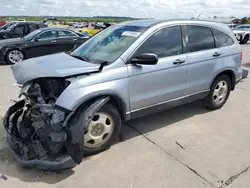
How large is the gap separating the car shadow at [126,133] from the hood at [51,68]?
41.4 inches

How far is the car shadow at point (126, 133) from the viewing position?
269 cm

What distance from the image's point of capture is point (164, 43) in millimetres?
3543

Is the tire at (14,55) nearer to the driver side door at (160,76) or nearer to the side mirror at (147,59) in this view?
the driver side door at (160,76)

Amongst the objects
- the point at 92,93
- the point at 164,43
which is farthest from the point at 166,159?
the point at 164,43

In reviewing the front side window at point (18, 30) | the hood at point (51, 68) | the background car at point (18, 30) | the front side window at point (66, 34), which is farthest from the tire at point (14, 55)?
the hood at point (51, 68)

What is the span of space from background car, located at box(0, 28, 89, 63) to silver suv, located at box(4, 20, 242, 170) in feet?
18.6

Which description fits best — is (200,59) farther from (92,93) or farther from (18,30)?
(18,30)

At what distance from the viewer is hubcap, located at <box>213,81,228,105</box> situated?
4438mm

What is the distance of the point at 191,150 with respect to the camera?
3.26 m

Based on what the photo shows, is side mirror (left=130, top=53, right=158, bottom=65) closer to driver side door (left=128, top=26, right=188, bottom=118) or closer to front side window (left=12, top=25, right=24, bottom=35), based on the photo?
driver side door (left=128, top=26, right=188, bottom=118)

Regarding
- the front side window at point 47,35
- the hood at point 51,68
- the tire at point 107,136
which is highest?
the front side window at point 47,35

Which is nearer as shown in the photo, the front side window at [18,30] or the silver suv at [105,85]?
→ the silver suv at [105,85]

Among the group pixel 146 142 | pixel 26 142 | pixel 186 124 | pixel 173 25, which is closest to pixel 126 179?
pixel 146 142

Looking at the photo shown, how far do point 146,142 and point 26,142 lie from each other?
167 centimetres
